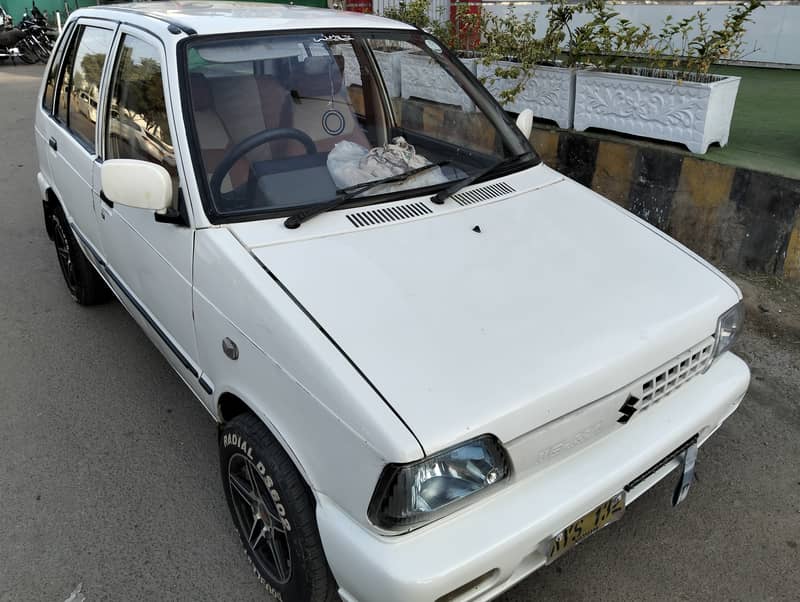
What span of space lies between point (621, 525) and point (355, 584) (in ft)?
4.23

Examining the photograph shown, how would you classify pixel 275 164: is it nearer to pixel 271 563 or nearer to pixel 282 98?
pixel 282 98

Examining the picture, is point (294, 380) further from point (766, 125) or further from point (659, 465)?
point (766, 125)

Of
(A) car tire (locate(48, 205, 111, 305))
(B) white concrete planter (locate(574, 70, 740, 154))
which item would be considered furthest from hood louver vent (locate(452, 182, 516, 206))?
(A) car tire (locate(48, 205, 111, 305))

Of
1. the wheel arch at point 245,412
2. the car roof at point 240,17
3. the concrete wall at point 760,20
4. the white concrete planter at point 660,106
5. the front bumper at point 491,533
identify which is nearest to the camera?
the front bumper at point 491,533

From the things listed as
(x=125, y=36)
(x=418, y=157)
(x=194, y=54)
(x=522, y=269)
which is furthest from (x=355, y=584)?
(x=125, y=36)

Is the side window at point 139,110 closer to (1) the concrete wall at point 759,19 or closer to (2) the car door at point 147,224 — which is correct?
(2) the car door at point 147,224

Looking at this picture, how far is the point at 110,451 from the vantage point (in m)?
2.96

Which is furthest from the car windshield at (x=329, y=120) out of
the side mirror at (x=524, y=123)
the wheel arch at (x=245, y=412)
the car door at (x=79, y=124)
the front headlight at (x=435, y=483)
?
the front headlight at (x=435, y=483)

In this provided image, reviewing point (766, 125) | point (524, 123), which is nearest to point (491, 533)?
point (524, 123)

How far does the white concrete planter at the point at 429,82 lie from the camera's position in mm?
3152

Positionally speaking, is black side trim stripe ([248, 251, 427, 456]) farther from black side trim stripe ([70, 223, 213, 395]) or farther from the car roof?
the car roof

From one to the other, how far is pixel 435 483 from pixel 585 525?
1.72 ft

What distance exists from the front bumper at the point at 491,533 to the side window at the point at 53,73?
335 centimetres

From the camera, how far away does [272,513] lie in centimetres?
207
